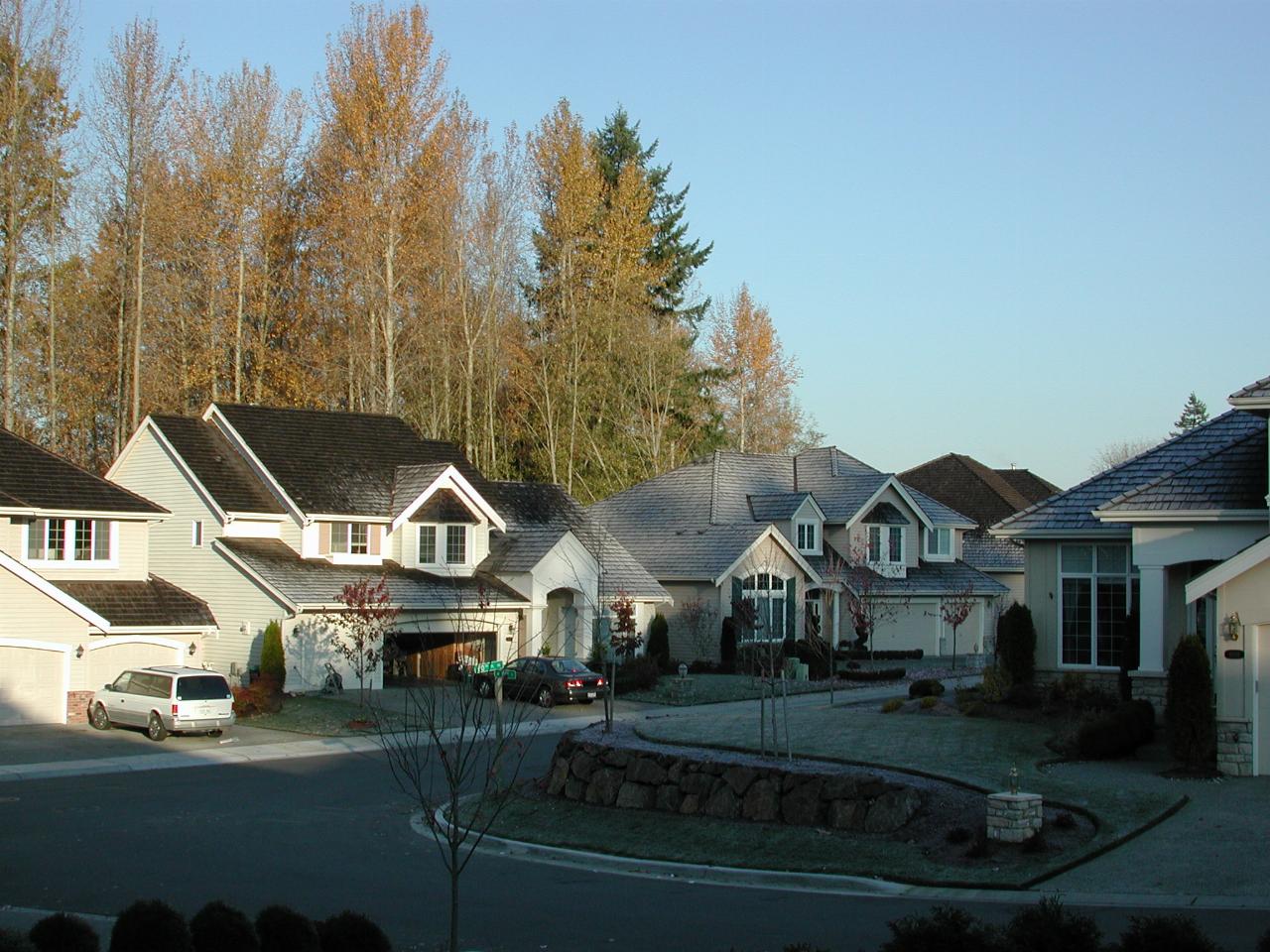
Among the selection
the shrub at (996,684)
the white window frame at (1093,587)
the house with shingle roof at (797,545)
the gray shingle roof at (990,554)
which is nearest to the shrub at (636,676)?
the house with shingle roof at (797,545)

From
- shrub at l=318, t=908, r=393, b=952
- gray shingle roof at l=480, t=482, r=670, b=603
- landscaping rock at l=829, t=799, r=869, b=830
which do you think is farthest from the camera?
gray shingle roof at l=480, t=482, r=670, b=603

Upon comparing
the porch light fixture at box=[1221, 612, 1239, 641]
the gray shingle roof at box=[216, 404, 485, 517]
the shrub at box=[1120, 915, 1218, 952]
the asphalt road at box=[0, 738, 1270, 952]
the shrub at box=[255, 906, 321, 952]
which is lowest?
the asphalt road at box=[0, 738, 1270, 952]

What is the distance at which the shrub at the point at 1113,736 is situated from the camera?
23.0m

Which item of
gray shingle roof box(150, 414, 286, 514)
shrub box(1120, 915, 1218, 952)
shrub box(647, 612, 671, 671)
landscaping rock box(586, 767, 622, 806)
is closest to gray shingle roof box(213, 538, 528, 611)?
gray shingle roof box(150, 414, 286, 514)

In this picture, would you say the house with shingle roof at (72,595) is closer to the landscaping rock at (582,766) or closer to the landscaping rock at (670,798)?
the landscaping rock at (582,766)

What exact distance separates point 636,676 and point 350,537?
388 inches

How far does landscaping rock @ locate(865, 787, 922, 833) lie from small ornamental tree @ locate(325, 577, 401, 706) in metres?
20.0

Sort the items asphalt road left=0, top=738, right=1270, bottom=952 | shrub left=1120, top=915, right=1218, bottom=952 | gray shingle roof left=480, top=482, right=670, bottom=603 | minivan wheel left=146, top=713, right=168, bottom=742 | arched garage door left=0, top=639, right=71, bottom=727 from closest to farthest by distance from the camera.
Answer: shrub left=1120, top=915, right=1218, bottom=952 → asphalt road left=0, top=738, right=1270, bottom=952 → minivan wheel left=146, top=713, right=168, bottom=742 → arched garage door left=0, top=639, right=71, bottom=727 → gray shingle roof left=480, top=482, right=670, bottom=603

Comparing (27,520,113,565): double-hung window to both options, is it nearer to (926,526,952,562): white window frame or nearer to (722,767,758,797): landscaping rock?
(722,767,758,797): landscaping rock

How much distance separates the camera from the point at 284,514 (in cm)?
4259

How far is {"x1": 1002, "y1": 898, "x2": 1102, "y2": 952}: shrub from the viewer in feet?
35.7

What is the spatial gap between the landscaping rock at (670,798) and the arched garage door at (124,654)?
20865 millimetres

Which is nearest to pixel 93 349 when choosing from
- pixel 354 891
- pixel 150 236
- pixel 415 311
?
pixel 150 236

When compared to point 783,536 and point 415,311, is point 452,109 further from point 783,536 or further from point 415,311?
point 783,536
